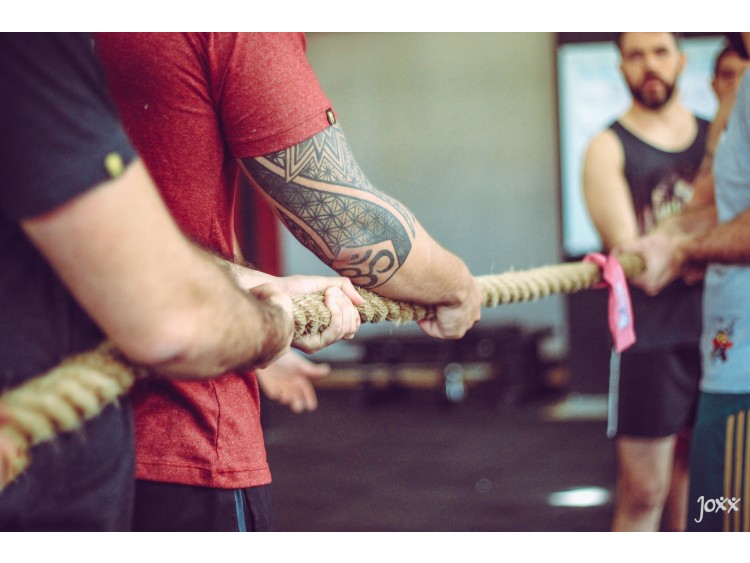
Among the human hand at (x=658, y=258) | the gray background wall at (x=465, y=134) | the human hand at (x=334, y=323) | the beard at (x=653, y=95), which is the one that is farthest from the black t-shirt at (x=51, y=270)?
the gray background wall at (x=465, y=134)

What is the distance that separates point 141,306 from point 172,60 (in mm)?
362

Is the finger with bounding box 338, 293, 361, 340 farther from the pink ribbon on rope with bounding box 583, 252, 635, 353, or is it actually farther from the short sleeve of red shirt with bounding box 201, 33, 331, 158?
the pink ribbon on rope with bounding box 583, 252, 635, 353

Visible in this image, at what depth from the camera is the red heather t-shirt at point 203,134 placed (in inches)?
35.3

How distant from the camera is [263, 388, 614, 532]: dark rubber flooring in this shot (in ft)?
10.2

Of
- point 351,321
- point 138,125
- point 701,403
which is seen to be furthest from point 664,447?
point 138,125

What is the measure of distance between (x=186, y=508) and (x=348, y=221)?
Answer: 1.32 ft

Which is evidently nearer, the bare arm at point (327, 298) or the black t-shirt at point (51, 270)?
the black t-shirt at point (51, 270)

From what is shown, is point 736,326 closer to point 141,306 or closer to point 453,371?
point 141,306

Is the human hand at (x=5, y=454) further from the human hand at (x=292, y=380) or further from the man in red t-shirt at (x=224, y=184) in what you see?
the human hand at (x=292, y=380)

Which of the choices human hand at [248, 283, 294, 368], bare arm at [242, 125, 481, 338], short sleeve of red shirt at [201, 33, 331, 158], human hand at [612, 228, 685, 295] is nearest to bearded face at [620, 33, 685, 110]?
human hand at [612, 228, 685, 295]

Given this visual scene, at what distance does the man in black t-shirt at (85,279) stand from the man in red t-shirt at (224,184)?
0.47ft

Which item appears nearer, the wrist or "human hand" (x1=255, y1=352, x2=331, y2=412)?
the wrist

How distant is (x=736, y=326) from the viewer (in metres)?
1.36

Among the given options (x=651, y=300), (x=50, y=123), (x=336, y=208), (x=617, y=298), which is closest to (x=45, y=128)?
(x=50, y=123)
